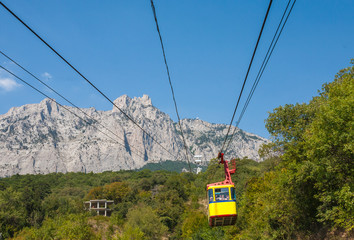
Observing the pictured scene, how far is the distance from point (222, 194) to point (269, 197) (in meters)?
14.6

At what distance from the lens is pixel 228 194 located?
2306cm

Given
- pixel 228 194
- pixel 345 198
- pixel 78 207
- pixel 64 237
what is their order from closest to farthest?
pixel 345 198, pixel 228 194, pixel 64 237, pixel 78 207

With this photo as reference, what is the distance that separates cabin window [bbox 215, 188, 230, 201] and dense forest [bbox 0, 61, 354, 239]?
23.9 ft

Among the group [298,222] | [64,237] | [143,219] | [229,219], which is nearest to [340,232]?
[298,222]

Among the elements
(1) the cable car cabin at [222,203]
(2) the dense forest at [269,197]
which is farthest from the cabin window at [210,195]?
(2) the dense forest at [269,197]

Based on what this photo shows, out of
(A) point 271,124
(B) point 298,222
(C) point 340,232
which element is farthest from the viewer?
(A) point 271,124

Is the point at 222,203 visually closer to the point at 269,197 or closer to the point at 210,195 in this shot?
the point at 210,195

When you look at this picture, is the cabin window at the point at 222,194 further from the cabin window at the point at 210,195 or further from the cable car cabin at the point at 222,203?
the cabin window at the point at 210,195

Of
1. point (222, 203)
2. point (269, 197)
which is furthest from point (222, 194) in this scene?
point (269, 197)

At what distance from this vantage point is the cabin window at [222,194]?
2303 centimetres

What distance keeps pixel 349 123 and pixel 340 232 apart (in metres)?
13.9

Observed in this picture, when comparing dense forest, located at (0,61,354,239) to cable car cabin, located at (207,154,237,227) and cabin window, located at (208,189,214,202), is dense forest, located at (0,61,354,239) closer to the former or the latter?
cable car cabin, located at (207,154,237,227)

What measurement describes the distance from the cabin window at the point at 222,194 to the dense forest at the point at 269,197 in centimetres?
730

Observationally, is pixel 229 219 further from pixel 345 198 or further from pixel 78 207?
pixel 78 207
